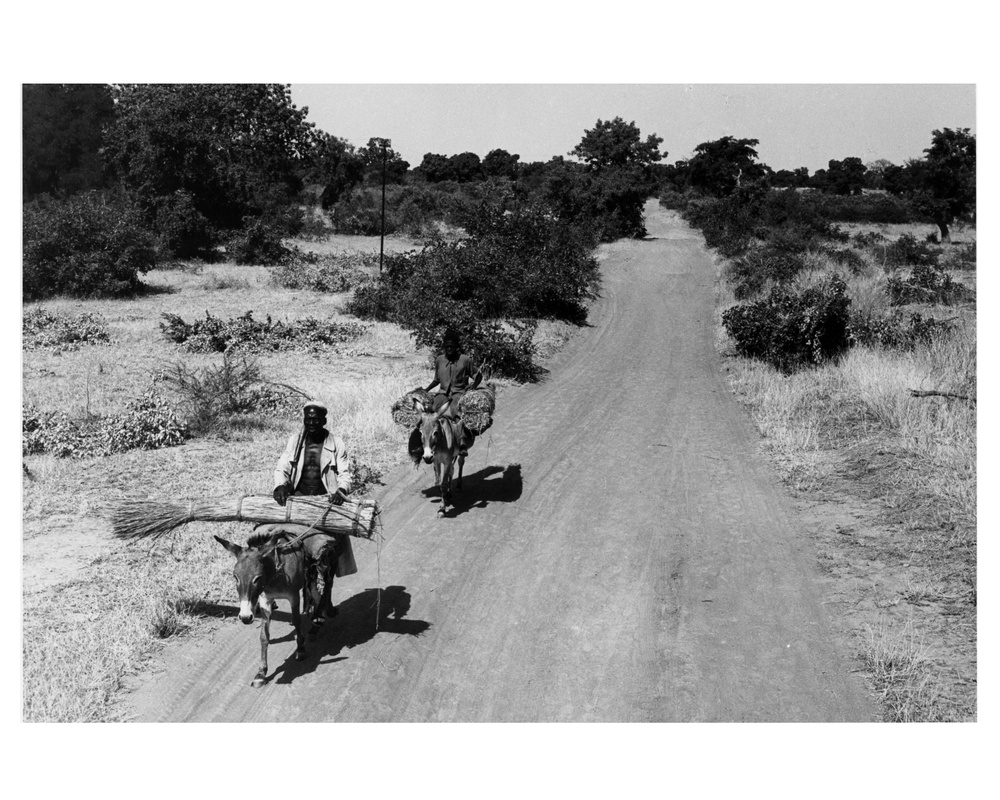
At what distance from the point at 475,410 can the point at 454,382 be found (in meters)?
0.55

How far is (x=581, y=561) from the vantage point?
30.4 feet

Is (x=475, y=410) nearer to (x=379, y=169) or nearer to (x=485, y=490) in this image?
(x=485, y=490)

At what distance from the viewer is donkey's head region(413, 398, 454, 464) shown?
9.88 metres

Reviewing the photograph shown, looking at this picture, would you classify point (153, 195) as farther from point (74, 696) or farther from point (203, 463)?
point (74, 696)

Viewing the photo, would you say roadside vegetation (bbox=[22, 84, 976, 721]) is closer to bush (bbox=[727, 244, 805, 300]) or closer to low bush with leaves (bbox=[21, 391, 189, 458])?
low bush with leaves (bbox=[21, 391, 189, 458])

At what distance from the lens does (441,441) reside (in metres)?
10.2

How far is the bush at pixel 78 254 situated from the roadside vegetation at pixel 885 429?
21.4 meters

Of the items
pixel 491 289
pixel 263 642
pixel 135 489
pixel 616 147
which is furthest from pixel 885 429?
pixel 616 147

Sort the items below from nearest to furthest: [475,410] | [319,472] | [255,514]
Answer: [255,514]
[319,472]
[475,410]

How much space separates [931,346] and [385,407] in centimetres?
1314

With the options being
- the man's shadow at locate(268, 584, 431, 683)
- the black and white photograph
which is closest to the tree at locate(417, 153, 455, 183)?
the black and white photograph

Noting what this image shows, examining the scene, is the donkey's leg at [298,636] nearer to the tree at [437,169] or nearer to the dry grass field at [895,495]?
the dry grass field at [895,495]

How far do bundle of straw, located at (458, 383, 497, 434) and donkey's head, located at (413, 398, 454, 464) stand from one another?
41 centimetres

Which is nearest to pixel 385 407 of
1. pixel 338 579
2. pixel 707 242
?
pixel 338 579
